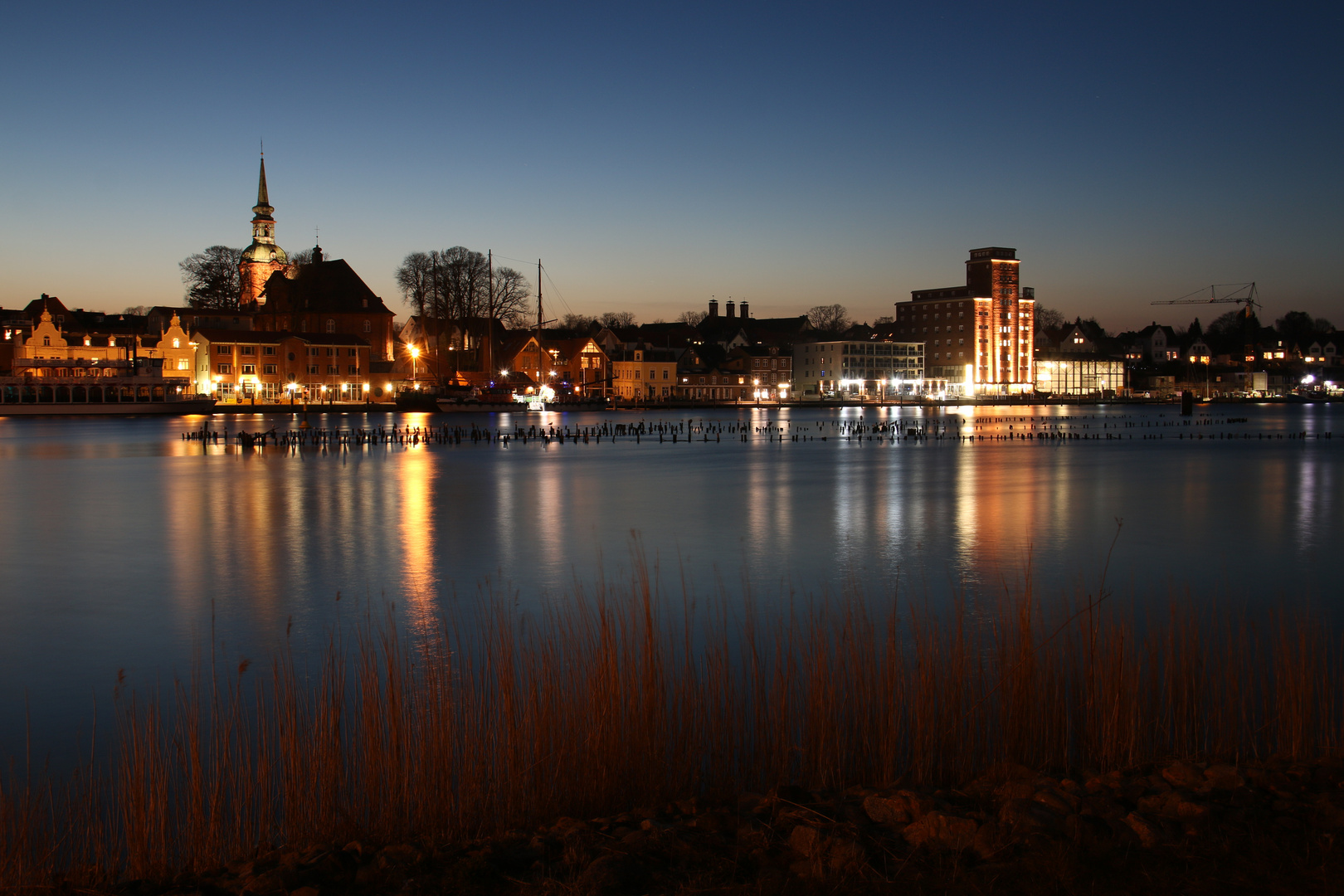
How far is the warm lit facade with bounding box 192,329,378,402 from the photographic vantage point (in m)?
94.0

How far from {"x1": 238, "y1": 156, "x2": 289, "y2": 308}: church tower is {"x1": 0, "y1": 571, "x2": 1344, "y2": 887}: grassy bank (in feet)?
384

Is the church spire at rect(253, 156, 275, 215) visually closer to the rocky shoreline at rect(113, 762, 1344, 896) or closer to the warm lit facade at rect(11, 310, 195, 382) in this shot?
the warm lit facade at rect(11, 310, 195, 382)

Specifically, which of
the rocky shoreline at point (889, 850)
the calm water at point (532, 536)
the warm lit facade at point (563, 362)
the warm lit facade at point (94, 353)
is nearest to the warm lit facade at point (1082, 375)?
the warm lit facade at point (563, 362)

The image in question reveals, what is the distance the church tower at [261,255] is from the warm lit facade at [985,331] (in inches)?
4173

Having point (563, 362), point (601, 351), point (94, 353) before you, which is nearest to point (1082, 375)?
point (601, 351)

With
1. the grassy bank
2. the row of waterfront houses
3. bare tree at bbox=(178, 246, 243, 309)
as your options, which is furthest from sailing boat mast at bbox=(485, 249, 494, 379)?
the grassy bank

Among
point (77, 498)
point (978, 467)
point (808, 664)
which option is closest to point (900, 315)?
point (978, 467)

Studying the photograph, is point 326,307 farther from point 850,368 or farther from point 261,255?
point 850,368

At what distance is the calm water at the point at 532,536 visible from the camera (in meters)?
10.4

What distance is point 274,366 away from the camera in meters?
95.3

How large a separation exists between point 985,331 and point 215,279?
12276 cm

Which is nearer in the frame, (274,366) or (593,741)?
(593,741)

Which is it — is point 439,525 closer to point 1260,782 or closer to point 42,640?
point 42,640

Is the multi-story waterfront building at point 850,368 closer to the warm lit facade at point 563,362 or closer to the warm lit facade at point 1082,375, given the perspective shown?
the warm lit facade at point 1082,375
